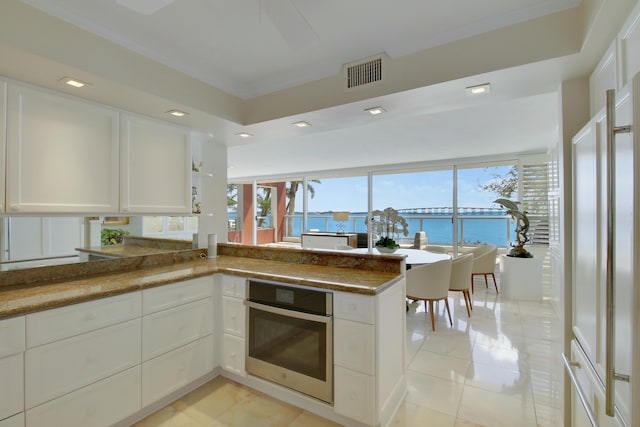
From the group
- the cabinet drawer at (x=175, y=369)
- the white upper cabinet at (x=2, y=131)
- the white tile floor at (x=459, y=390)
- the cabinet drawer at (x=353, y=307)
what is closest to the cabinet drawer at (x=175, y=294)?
the cabinet drawer at (x=175, y=369)

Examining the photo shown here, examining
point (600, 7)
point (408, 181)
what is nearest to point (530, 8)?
point (600, 7)

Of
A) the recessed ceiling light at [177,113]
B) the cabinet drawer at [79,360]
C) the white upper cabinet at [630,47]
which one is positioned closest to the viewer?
the white upper cabinet at [630,47]

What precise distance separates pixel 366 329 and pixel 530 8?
1.97 m

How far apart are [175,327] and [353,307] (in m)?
1.27

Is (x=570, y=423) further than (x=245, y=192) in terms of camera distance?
No

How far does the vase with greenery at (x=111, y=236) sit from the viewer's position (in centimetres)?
228

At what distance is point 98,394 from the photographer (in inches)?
66.5

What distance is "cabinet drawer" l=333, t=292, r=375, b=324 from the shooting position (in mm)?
1694

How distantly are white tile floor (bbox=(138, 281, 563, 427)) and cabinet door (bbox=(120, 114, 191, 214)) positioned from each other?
1.50 metres

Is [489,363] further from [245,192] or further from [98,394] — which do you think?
[245,192]

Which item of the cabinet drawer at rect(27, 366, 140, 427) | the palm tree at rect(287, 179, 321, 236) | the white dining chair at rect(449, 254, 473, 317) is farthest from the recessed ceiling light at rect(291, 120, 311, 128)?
the palm tree at rect(287, 179, 321, 236)

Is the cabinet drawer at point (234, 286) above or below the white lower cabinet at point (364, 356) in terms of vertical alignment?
above

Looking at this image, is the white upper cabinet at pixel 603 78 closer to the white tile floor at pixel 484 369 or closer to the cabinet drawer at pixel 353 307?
the cabinet drawer at pixel 353 307

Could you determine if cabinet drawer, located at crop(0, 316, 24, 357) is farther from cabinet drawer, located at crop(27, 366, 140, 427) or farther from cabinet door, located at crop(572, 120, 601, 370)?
cabinet door, located at crop(572, 120, 601, 370)
